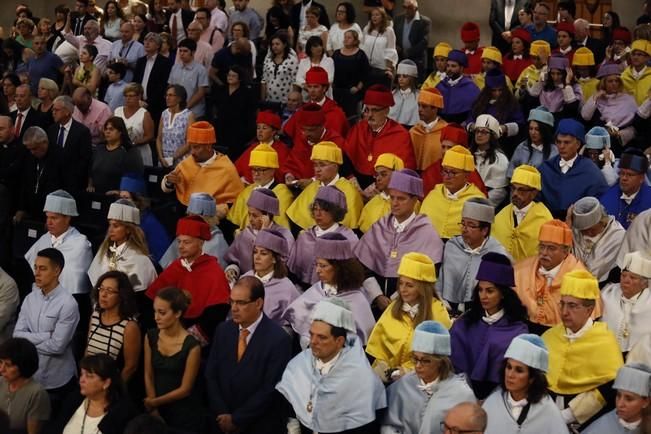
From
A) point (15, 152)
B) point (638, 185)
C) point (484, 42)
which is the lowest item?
point (484, 42)

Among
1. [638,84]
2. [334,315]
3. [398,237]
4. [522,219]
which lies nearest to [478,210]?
[398,237]

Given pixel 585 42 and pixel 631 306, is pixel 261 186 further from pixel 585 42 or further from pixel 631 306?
pixel 585 42

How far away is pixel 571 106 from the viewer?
13.3 meters

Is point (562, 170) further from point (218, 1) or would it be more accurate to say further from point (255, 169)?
point (218, 1)

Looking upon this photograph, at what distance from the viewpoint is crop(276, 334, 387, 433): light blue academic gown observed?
7.59 metres

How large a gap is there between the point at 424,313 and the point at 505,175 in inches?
131

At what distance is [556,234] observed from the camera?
28.1 ft

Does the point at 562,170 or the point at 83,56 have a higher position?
the point at 562,170

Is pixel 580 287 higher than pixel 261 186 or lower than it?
higher

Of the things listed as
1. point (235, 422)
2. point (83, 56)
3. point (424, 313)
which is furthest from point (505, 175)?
point (83, 56)

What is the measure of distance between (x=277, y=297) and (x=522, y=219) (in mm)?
1920

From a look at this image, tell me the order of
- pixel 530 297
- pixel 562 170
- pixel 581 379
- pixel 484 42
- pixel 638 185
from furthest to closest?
pixel 484 42, pixel 562 170, pixel 638 185, pixel 530 297, pixel 581 379

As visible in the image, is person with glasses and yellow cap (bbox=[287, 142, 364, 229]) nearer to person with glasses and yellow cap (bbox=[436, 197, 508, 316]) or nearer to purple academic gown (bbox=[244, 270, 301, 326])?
person with glasses and yellow cap (bbox=[436, 197, 508, 316])

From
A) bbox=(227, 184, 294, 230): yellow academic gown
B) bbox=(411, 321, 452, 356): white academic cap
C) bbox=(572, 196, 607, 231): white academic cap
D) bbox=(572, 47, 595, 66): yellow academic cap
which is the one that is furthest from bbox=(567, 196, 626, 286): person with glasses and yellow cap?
bbox=(572, 47, 595, 66): yellow academic cap
